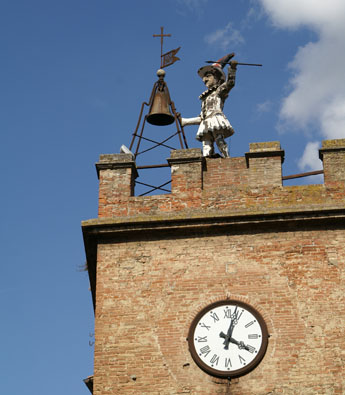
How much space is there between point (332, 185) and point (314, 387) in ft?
12.2

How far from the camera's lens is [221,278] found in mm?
16828

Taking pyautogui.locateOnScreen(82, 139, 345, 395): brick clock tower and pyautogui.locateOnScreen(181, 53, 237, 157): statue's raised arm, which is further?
pyautogui.locateOnScreen(181, 53, 237, 157): statue's raised arm

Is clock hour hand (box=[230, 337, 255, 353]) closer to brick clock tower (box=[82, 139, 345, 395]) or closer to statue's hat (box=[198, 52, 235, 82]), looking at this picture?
brick clock tower (box=[82, 139, 345, 395])

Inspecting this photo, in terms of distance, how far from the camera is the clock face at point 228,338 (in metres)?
16.0

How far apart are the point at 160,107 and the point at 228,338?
5.58 m

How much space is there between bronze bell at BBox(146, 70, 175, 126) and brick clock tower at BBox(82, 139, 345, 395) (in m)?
1.82

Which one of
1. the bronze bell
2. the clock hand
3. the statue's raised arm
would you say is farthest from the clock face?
the bronze bell

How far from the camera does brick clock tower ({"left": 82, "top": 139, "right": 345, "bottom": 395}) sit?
16.0 meters

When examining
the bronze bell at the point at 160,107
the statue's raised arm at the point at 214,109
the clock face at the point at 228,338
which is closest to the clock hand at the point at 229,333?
the clock face at the point at 228,338

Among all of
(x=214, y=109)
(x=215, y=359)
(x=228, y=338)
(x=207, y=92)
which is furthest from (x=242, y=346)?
(x=207, y=92)

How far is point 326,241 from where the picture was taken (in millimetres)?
16969

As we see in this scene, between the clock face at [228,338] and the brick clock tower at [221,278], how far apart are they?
0.05 feet

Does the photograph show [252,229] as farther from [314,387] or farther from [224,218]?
[314,387]

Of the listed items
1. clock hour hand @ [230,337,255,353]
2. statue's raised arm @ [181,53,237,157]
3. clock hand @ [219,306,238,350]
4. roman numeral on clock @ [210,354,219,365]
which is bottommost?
roman numeral on clock @ [210,354,219,365]
